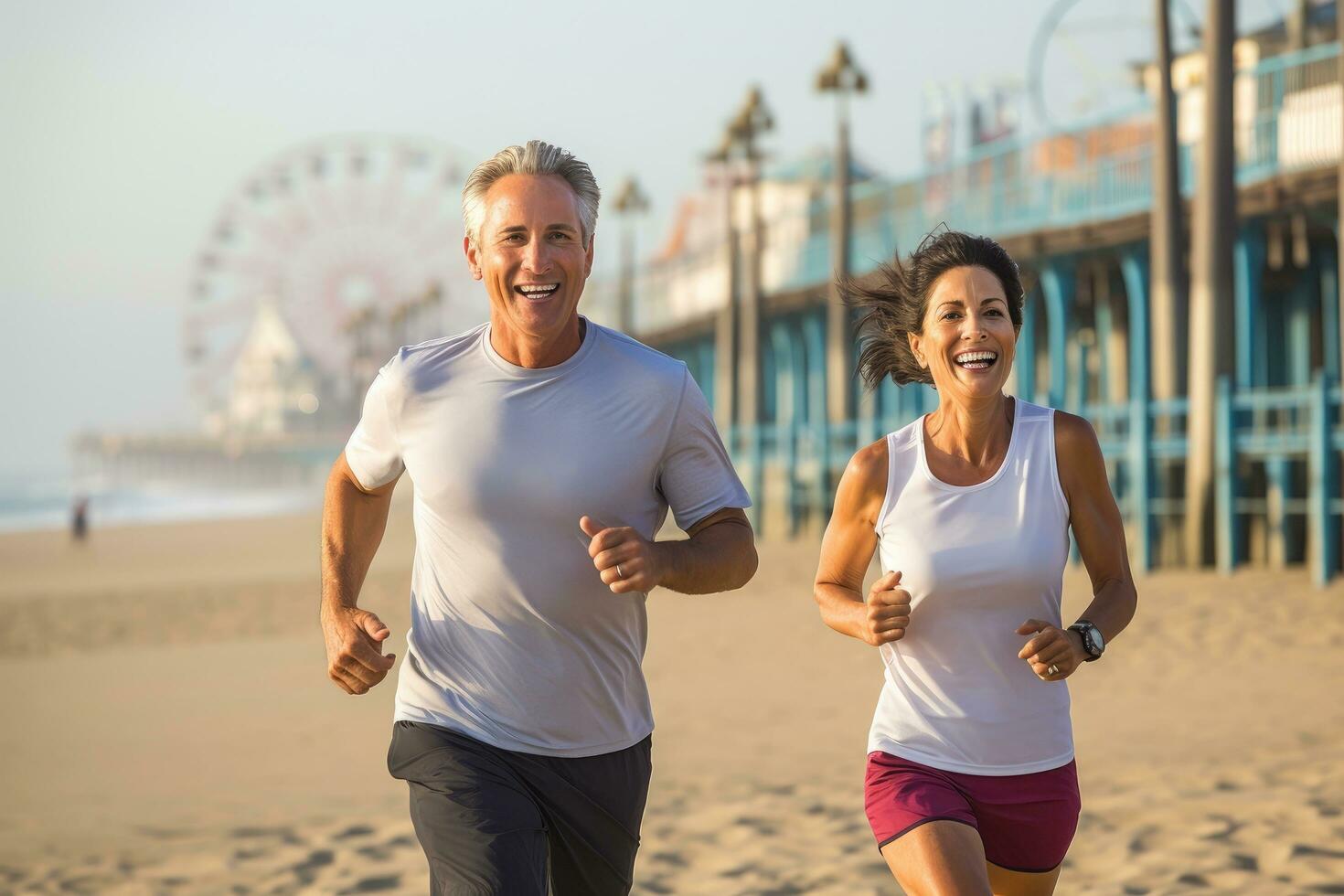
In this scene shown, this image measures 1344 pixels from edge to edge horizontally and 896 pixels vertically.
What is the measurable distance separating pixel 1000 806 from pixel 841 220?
19.5 m

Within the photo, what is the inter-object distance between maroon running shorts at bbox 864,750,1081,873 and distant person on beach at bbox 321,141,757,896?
43 centimetres

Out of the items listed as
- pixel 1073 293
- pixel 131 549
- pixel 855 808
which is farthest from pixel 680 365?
pixel 131 549

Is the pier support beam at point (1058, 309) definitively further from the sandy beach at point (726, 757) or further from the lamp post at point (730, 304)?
the lamp post at point (730, 304)

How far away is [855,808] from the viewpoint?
6000mm

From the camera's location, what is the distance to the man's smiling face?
2918 millimetres

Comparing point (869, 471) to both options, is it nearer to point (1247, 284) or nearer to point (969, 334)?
point (969, 334)

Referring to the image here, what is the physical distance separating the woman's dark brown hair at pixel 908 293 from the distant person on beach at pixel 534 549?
1.14 feet

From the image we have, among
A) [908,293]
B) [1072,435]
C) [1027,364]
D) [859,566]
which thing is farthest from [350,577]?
[1027,364]

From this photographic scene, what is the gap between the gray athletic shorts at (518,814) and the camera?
2791 millimetres

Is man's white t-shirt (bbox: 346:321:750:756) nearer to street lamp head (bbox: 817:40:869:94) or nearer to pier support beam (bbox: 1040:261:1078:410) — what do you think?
pier support beam (bbox: 1040:261:1078:410)

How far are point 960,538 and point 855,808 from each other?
3.42 m

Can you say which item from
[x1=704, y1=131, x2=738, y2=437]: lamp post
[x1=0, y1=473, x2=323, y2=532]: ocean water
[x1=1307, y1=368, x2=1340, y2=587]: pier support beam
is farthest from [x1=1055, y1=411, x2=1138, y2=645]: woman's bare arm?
[x1=0, y1=473, x2=323, y2=532]: ocean water

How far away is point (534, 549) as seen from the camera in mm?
2879

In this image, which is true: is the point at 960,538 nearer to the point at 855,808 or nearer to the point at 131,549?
the point at 855,808
